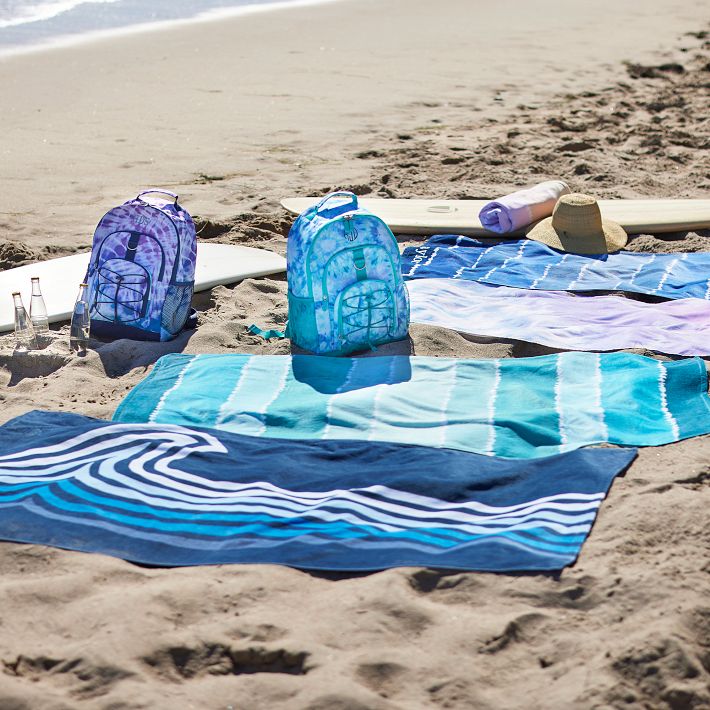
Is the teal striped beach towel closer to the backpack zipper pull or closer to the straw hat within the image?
the backpack zipper pull

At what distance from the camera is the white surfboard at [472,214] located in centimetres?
607

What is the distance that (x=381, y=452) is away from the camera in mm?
3463

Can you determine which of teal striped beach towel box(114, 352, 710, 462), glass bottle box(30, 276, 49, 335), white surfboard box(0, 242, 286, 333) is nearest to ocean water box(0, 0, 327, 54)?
white surfboard box(0, 242, 286, 333)

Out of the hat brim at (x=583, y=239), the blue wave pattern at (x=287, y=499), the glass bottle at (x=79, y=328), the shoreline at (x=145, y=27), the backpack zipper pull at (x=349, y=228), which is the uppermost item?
the shoreline at (x=145, y=27)

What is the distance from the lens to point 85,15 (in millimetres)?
14180

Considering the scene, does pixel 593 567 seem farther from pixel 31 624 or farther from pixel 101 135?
pixel 101 135

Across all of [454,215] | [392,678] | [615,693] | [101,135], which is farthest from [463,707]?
[101,135]

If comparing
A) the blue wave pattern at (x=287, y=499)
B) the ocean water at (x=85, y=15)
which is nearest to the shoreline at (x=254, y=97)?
the ocean water at (x=85, y=15)

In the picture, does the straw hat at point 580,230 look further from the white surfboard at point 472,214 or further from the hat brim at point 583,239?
the white surfboard at point 472,214

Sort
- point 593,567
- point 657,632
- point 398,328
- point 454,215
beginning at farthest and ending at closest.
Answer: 1. point 454,215
2. point 398,328
3. point 593,567
4. point 657,632

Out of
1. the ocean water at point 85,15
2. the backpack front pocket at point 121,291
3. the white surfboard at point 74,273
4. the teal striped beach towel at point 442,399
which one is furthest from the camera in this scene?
the ocean water at point 85,15

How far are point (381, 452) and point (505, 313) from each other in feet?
5.31

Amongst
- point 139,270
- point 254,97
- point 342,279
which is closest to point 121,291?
point 139,270

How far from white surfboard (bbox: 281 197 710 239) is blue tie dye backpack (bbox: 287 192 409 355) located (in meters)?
1.66
